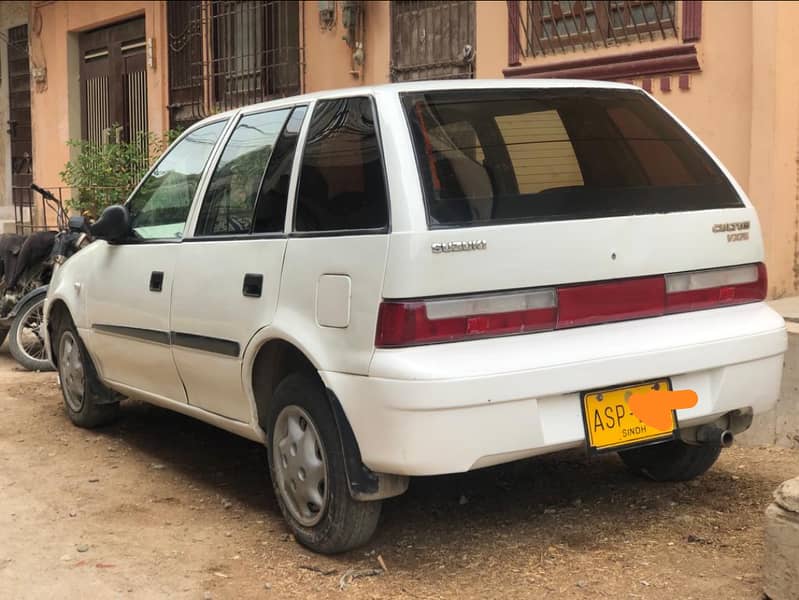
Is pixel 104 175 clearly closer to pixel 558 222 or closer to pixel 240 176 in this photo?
pixel 240 176

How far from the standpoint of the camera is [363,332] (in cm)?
330

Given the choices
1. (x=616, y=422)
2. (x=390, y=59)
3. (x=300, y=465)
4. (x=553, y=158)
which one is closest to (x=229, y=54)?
(x=390, y=59)

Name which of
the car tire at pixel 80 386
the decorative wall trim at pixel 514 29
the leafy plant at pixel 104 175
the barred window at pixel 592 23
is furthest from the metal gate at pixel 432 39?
the car tire at pixel 80 386

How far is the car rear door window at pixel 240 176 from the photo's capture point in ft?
13.6

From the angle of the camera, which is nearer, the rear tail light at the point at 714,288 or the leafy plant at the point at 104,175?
the rear tail light at the point at 714,288

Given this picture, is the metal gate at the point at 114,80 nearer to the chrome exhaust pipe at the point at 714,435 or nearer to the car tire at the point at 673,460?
the car tire at the point at 673,460

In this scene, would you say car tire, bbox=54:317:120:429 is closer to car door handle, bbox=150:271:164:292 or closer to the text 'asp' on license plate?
car door handle, bbox=150:271:164:292

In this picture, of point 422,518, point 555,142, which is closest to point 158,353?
point 422,518

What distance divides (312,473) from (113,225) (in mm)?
1986

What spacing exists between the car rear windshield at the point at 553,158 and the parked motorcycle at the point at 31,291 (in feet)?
16.2

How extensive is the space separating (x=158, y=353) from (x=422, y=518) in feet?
4.85

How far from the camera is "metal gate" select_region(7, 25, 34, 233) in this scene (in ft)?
57.5

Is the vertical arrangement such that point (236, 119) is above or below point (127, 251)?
above

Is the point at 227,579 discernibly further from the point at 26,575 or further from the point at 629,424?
the point at 629,424
